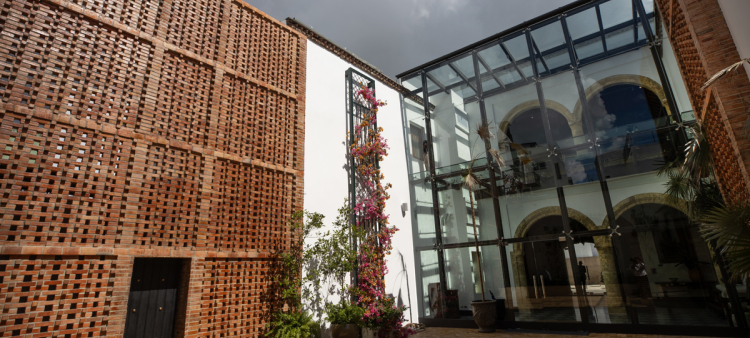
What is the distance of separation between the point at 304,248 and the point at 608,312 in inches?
211

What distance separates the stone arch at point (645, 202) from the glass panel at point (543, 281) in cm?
95

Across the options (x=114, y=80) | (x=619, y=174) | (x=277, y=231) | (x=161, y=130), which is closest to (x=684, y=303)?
(x=619, y=174)

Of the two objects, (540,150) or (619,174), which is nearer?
(619,174)

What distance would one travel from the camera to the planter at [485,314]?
22.5ft

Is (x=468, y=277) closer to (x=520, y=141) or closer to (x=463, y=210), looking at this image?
(x=463, y=210)

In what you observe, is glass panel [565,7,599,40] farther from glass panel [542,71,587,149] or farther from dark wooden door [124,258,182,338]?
dark wooden door [124,258,182,338]

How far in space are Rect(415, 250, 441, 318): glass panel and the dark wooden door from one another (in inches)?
206

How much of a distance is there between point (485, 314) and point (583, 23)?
20.2ft

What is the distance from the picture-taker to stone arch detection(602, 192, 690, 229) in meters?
5.96

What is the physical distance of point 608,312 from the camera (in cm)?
627

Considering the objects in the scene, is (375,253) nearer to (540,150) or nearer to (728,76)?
(540,150)

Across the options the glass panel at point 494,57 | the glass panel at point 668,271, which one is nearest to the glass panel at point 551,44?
the glass panel at point 494,57

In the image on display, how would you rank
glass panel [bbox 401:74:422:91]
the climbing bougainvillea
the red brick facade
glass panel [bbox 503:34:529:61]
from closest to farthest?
the red brick facade → the climbing bougainvillea → glass panel [bbox 503:34:529:61] → glass panel [bbox 401:74:422:91]

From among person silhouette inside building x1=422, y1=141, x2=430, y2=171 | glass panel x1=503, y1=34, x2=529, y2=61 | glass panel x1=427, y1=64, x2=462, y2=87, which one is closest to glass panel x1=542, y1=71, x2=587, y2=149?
glass panel x1=503, y1=34, x2=529, y2=61
